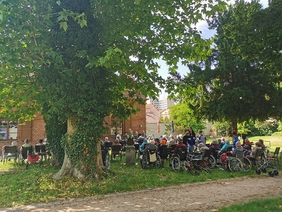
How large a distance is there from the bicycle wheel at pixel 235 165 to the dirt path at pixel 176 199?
74.6 inches

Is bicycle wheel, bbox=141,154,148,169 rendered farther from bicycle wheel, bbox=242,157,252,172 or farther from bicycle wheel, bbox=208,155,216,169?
bicycle wheel, bbox=242,157,252,172

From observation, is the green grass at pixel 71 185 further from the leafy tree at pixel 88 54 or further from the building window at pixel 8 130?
the building window at pixel 8 130

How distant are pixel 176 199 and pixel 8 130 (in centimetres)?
1821

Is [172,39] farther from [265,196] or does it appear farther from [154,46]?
[265,196]

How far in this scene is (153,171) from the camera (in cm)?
988

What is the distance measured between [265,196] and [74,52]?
263 inches

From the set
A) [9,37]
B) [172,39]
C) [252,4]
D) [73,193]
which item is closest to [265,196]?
[73,193]

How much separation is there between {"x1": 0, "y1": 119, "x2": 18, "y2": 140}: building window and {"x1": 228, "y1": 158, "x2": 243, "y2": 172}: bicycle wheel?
1729cm

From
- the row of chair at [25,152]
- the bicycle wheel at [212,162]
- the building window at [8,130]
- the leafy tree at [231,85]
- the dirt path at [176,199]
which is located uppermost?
the leafy tree at [231,85]

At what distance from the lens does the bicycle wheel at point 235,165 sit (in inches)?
393

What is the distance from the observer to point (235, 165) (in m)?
10.1

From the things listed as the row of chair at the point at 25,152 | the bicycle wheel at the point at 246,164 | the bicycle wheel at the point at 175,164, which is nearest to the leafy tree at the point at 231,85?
the bicycle wheel at the point at 246,164

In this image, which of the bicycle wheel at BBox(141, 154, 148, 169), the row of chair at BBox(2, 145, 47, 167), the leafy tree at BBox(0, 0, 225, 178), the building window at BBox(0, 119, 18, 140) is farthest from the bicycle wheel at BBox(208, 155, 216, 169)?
the building window at BBox(0, 119, 18, 140)

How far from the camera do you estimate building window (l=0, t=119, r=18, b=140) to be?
2003 cm
